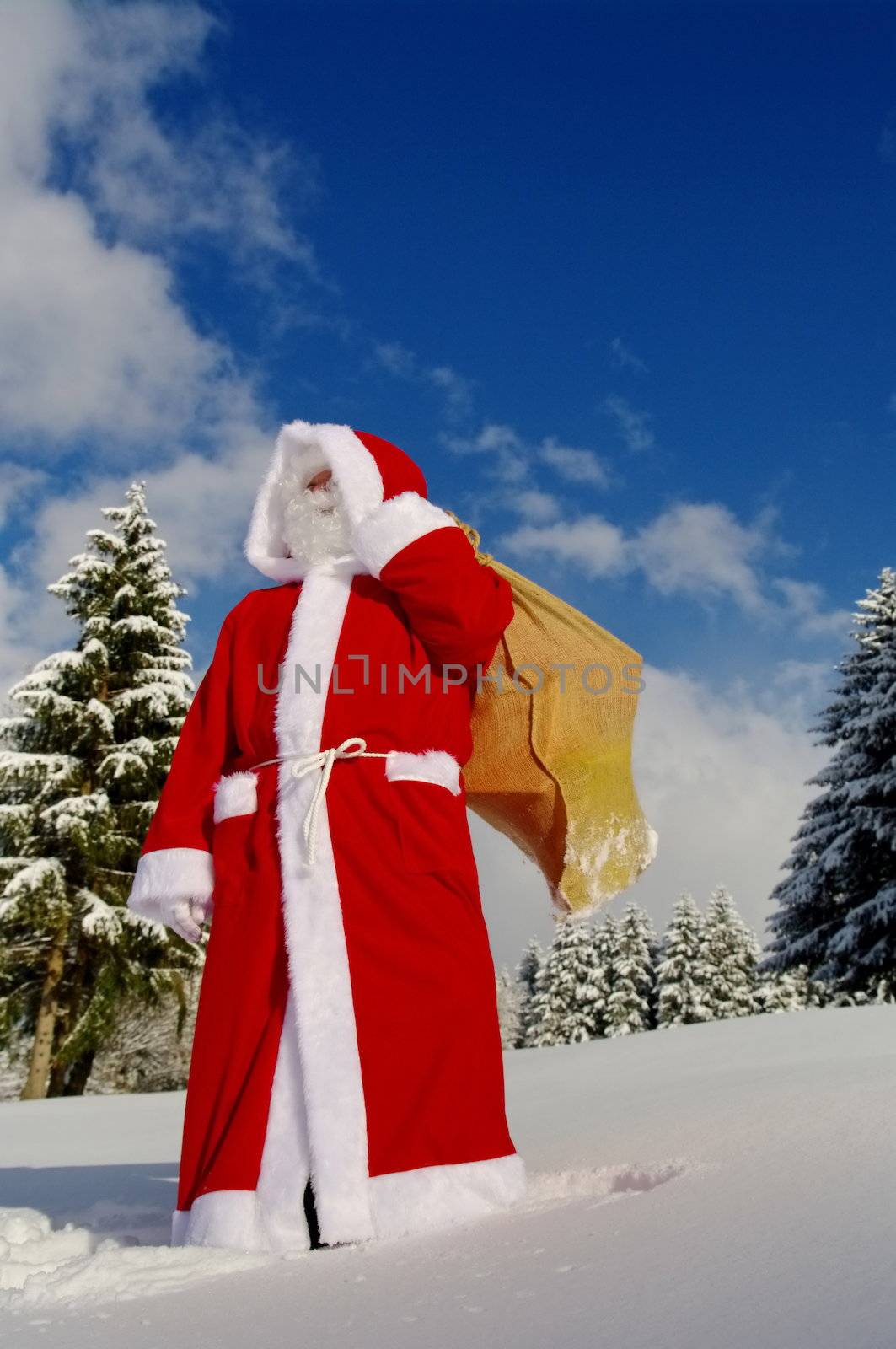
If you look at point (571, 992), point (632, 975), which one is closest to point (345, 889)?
point (632, 975)

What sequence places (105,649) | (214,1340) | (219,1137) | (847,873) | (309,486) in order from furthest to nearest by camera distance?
(847,873), (105,649), (309,486), (219,1137), (214,1340)

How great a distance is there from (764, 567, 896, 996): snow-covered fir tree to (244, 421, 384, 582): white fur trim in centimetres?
1616

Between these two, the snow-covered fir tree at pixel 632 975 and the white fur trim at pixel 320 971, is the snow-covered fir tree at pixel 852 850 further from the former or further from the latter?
the snow-covered fir tree at pixel 632 975

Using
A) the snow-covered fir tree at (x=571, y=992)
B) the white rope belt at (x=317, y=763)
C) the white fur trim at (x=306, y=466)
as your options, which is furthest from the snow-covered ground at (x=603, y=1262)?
the snow-covered fir tree at (x=571, y=992)

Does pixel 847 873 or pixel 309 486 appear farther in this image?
pixel 847 873

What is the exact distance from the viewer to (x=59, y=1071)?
14.7 metres

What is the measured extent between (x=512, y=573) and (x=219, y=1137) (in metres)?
1.80

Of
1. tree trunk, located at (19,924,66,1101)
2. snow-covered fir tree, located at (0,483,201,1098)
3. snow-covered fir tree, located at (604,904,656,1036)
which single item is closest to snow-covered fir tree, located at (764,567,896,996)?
snow-covered fir tree, located at (0,483,201,1098)

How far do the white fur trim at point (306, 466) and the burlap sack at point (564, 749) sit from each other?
39 centimetres

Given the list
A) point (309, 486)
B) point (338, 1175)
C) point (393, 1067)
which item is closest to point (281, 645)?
point (309, 486)

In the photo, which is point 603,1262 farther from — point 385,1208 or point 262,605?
point 262,605

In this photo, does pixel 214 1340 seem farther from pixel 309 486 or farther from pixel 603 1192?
pixel 309 486

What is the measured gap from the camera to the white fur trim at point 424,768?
2639 mm

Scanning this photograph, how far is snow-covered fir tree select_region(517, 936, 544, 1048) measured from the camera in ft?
143
